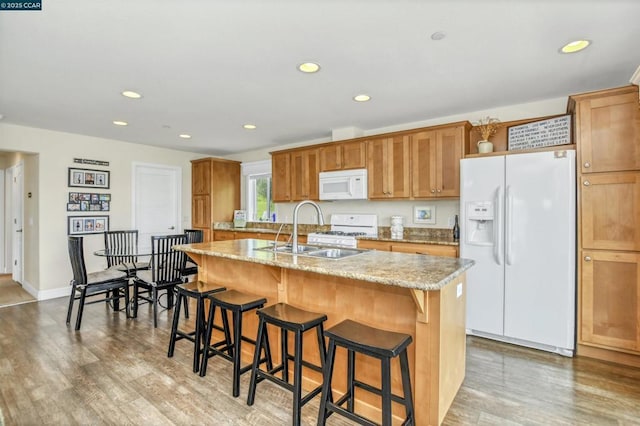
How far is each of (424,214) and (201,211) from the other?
394 centimetres

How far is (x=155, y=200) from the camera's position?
5.64 meters

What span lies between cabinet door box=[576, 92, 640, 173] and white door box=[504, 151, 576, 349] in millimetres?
140

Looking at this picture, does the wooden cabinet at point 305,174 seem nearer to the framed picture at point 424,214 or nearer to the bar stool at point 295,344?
the framed picture at point 424,214

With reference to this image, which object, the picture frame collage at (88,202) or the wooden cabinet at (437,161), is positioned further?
the picture frame collage at (88,202)

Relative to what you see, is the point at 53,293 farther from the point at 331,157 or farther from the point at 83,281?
the point at 331,157

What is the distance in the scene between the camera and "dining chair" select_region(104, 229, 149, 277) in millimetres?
3902

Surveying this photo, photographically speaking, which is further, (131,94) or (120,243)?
(120,243)

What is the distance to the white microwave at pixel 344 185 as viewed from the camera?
424 centimetres

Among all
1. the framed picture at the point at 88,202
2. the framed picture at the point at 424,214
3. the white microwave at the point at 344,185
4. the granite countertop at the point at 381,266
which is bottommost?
the granite countertop at the point at 381,266

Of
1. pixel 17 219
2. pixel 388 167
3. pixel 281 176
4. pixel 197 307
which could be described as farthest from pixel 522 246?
pixel 17 219

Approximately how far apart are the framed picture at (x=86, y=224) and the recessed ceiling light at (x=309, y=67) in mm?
4137

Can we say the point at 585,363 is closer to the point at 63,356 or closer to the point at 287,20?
the point at 287,20

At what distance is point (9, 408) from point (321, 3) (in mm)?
3048

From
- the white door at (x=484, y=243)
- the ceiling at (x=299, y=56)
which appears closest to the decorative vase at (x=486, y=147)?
the white door at (x=484, y=243)
